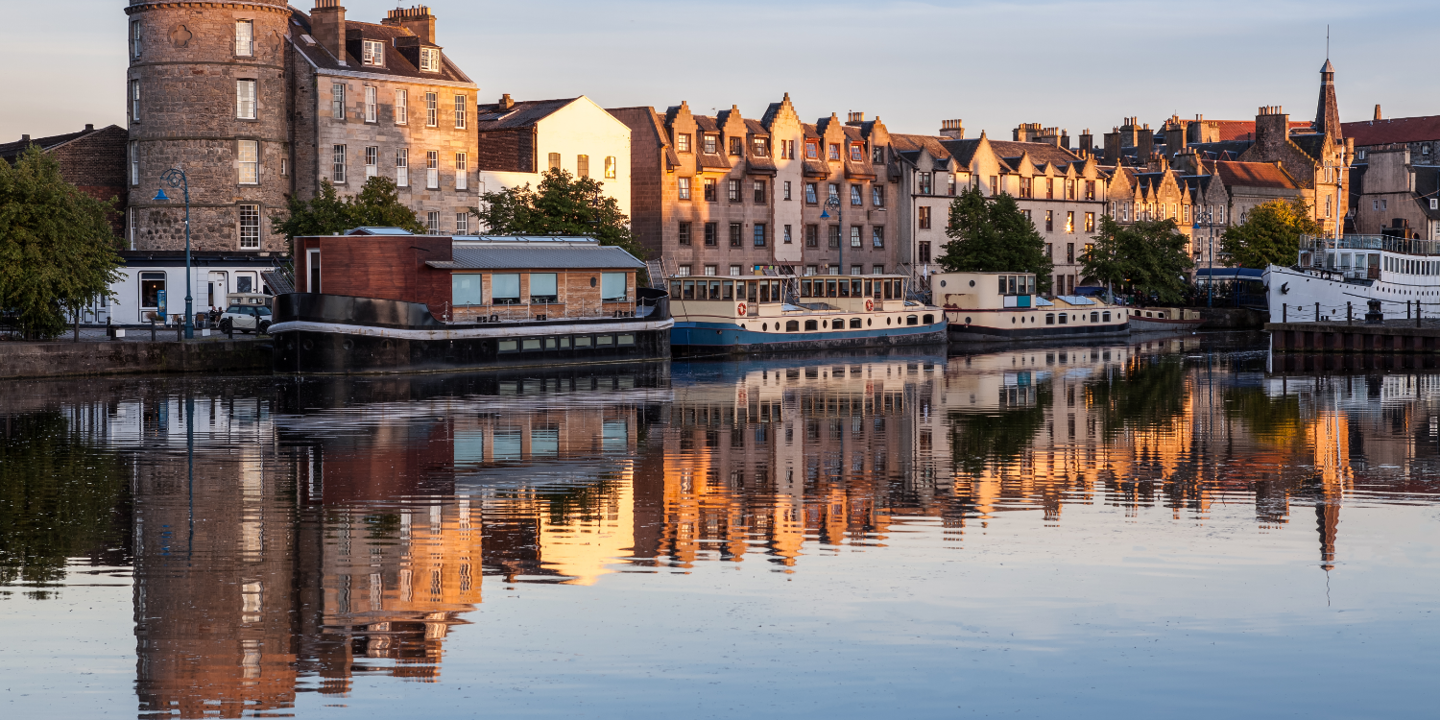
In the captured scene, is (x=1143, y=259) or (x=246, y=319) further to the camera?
(x=1143, y=259)

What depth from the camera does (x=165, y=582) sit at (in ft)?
60.2

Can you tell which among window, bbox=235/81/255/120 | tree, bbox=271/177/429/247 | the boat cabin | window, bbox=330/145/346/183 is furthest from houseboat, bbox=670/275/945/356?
window, bbox=235/81/255/120

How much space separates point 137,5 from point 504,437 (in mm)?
Answer: 46865

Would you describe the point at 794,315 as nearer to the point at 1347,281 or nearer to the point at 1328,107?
the point at 1347,281

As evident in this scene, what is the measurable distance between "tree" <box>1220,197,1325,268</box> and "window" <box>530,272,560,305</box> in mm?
66480

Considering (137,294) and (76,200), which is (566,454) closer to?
(76,200)

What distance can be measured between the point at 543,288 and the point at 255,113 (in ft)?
66.6

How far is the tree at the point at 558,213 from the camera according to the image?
240ft

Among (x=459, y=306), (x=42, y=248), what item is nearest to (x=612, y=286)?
A: (x=459, y=306)

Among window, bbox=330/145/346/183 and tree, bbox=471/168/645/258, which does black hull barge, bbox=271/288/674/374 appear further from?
window, bbox=330/145/346/183

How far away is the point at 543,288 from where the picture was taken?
6175cm

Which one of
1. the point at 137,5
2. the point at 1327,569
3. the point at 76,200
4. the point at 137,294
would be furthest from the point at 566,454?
the point at 137,5

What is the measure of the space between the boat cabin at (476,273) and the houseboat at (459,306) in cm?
4

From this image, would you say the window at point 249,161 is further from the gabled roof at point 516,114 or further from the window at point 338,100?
the gabled roof at point 516,114
